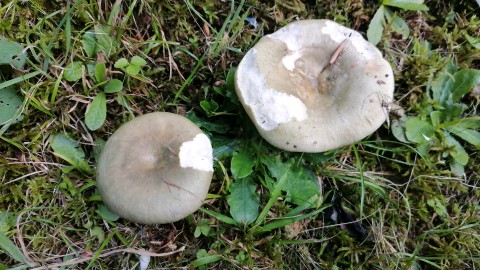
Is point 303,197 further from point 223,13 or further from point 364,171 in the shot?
point 223,13

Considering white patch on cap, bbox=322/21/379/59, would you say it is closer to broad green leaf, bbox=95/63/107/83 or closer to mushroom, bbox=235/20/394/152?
mushroom, bbox=235/20/394/152

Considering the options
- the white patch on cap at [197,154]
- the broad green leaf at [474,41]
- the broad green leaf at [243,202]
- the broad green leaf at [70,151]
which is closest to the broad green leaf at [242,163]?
the broad green leaf at [243,202]

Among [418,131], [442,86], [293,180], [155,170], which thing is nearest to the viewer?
[155,170]

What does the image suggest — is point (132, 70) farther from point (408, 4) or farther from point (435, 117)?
A: point (435, 117)

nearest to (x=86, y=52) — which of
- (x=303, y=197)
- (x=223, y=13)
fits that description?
(x=223, y=13)

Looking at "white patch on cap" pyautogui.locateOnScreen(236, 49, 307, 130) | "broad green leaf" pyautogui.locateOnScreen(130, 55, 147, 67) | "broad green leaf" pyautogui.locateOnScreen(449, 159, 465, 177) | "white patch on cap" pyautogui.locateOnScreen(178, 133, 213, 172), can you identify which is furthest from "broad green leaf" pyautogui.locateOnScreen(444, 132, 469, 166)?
"broad green leaf" pyautogui.locateOnScreen(130, 55, 147, 67)

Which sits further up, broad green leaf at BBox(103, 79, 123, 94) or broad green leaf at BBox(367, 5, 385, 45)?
broad green leaf at BBox(367, 5, 385, 45)

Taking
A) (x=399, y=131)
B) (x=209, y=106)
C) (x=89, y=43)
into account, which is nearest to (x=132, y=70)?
(x=89, y=43)
